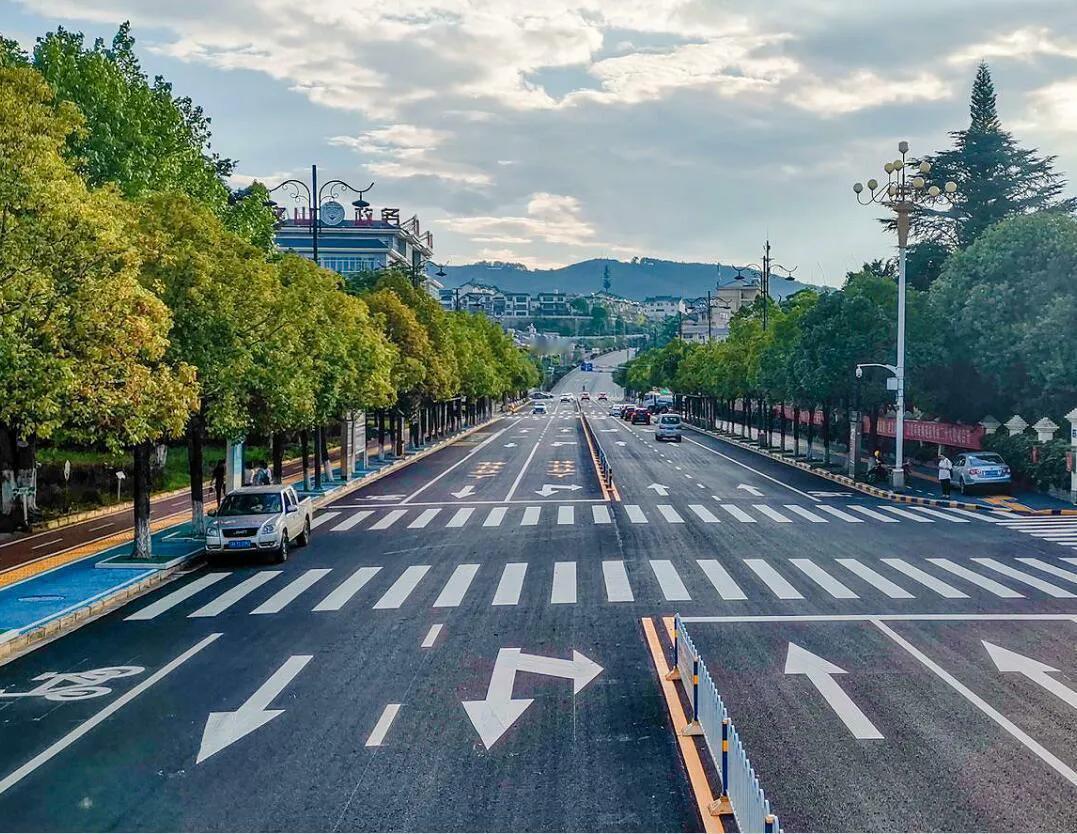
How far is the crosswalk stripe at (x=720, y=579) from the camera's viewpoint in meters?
19.1

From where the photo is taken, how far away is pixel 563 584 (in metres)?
20.0

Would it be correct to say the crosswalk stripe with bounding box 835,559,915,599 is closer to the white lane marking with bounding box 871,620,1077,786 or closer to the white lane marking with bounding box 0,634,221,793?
the white lane marking with bounding box 871,620,1077,786

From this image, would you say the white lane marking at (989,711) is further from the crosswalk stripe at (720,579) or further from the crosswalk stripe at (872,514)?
the crosswalk stripe at (872,514)

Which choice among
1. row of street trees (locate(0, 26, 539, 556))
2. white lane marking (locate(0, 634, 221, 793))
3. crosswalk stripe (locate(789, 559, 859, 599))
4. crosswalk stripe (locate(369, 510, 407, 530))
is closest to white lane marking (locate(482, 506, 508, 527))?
crosswalk stripe (locate(369, 510, 407, 530))

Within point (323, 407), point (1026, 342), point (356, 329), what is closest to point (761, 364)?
point (1026, 342)

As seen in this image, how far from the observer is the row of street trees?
54.2ft

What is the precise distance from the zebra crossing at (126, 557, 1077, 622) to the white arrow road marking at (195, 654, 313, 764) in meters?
4.63

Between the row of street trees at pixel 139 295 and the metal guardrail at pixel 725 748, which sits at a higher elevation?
the row of street trees at pixel 139 295

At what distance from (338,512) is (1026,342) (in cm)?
2668

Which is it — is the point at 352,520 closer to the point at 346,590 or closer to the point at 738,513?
the point at 346,590

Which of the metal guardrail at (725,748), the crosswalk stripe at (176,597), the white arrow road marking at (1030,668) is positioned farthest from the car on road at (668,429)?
the metal guardrail at (725,748)

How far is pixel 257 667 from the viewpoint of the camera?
14.3 meters

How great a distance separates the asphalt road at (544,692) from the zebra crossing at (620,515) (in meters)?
4.22

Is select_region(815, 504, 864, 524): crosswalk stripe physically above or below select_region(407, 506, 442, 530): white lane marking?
above
